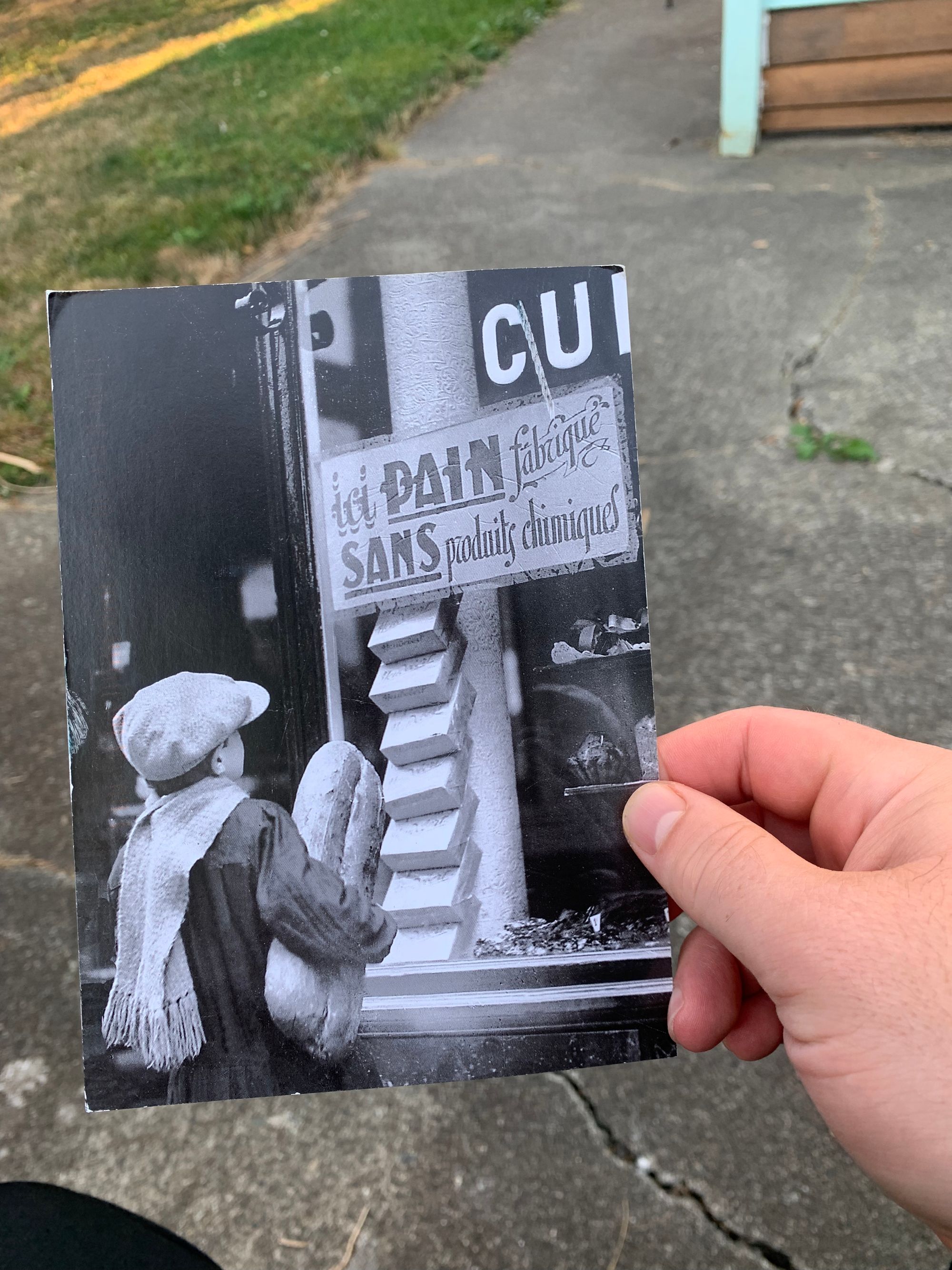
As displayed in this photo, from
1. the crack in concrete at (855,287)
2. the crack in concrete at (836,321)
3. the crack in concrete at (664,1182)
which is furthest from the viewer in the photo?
the crack in concrete at (855,287)

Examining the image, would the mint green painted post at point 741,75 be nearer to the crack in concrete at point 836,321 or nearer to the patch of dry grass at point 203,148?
the crack in concrete at point 836,321

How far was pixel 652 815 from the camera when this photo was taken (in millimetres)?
772

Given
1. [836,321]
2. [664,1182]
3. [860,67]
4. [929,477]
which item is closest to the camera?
[664,1182]

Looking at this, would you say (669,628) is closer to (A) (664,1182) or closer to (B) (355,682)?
(A) (664,1182)

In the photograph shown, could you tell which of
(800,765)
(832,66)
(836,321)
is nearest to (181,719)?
(800,765)

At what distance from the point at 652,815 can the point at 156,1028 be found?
0.45 metres

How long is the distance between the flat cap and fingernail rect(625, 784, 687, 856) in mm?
320

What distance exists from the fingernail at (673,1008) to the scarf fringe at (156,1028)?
394 mm

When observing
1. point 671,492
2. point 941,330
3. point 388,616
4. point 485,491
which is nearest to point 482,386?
point 485,491

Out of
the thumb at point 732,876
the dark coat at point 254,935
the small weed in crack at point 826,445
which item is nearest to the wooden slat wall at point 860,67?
the small weed in crack at point 826,445

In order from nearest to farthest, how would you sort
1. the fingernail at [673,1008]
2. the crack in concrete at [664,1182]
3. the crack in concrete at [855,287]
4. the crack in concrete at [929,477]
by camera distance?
the fingernail at [673,1008] → the crack in concrete at [664,1182] → the crack in concrete at [929,477] → the crack in concrete at [855,287]

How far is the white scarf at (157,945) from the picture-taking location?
771 mm

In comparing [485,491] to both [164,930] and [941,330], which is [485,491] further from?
[941,330]

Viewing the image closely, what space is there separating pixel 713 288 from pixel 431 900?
2.39 metres
